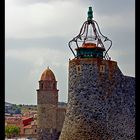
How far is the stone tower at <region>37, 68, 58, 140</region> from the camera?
58.4 ft

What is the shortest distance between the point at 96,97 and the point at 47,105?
9835 millimetres

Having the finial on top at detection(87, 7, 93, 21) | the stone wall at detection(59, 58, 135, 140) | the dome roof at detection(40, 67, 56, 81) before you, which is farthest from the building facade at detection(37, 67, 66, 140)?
the finial on top at detection(87, 7, 93, 21)

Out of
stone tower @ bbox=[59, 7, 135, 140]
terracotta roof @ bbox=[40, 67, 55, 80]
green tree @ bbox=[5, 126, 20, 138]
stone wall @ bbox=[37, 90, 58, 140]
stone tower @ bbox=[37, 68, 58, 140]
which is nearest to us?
stone tower @ bbox=[59, 7, 135, 140]

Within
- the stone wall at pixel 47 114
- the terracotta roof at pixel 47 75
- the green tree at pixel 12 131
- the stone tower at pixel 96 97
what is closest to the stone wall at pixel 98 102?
the stone tower at pixel 96 97

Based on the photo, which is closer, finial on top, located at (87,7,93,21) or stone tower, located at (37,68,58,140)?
finial on top, located at (87,7,93,21)

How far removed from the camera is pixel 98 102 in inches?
364

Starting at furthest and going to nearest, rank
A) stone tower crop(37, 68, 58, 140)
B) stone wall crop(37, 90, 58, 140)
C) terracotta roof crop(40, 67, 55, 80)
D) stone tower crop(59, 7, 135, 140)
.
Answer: terracotta roof crop(40, 67, 55, 80), stone tower crop(37, 68, 58, 140), stone wall crop(37, 90, 58, 140), stone tower crop(59, 7, 135, 140)

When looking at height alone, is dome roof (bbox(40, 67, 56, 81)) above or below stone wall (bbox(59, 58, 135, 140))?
above

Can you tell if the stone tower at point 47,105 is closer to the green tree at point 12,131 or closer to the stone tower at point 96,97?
the green tree at point 12,131

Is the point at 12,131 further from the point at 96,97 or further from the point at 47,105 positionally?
the point at 96,97

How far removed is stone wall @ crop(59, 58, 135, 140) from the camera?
9195 millimetres

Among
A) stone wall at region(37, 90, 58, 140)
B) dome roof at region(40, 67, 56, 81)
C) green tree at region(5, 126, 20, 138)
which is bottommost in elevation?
green tree at region(5, 126, 20, 138)

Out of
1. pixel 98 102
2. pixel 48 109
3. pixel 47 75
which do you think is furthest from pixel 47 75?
pixel 98 102

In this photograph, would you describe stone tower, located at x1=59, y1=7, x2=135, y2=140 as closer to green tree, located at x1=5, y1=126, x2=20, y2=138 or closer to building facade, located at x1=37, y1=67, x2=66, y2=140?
building facade, located at x1=37, y1=67, x2=66, y2=140
